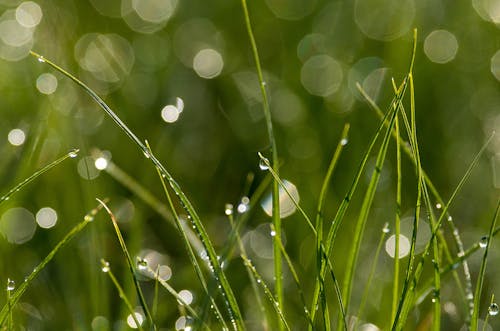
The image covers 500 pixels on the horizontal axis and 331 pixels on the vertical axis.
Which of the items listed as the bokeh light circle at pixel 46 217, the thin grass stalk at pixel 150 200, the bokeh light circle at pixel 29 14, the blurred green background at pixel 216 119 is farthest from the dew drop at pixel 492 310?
the bokeh light circle at pixel 29 14

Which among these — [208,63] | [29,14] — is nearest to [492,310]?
[208,63]

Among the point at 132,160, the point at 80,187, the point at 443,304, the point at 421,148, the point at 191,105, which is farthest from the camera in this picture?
the point at 191,105

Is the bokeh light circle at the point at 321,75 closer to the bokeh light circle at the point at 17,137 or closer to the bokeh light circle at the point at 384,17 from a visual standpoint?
the bokeh light circle at the point at 384,17

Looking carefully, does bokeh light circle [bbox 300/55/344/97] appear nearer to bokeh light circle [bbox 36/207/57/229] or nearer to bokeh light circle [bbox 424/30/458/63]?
bokeh light circle [bbox 424/30/458/63]

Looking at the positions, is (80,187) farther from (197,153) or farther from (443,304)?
(443,304)

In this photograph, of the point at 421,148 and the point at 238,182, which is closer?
the point at 238,182

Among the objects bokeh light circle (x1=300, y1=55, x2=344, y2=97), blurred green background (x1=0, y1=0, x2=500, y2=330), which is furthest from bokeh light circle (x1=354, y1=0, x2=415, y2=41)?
bokeh light circle (x1=300, y1=55, x2=344, y2=97)

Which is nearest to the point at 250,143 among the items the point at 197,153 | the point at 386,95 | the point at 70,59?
the point at 197,153
